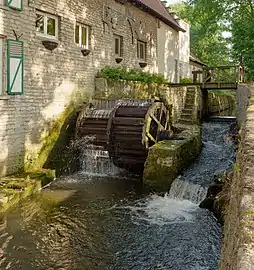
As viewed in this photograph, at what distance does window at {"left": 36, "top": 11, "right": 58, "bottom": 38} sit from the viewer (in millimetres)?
9152

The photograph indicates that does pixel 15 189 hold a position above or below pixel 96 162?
below

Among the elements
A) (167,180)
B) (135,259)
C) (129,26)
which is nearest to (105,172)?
(167,180)

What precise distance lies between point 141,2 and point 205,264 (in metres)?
11.5

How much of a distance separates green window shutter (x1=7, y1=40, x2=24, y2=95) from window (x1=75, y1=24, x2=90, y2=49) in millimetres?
2949

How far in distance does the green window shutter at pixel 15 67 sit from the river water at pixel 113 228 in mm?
2467

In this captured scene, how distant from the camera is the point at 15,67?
804cm

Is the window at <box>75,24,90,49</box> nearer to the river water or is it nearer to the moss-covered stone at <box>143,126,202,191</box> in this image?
the river water

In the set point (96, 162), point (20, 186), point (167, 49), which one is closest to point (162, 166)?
point (96, 162)

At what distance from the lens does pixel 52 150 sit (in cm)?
960

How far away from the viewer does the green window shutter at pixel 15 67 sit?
310 inches

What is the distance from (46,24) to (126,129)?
11.7 feet

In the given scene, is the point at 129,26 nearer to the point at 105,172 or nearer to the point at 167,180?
the point at 105,172

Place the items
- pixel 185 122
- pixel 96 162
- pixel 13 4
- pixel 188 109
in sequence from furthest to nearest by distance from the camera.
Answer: pixel 188 109 → pixel 185 122 → pixel 96 162 → pixel 13 4

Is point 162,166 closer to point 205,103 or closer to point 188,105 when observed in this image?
point 188,105
